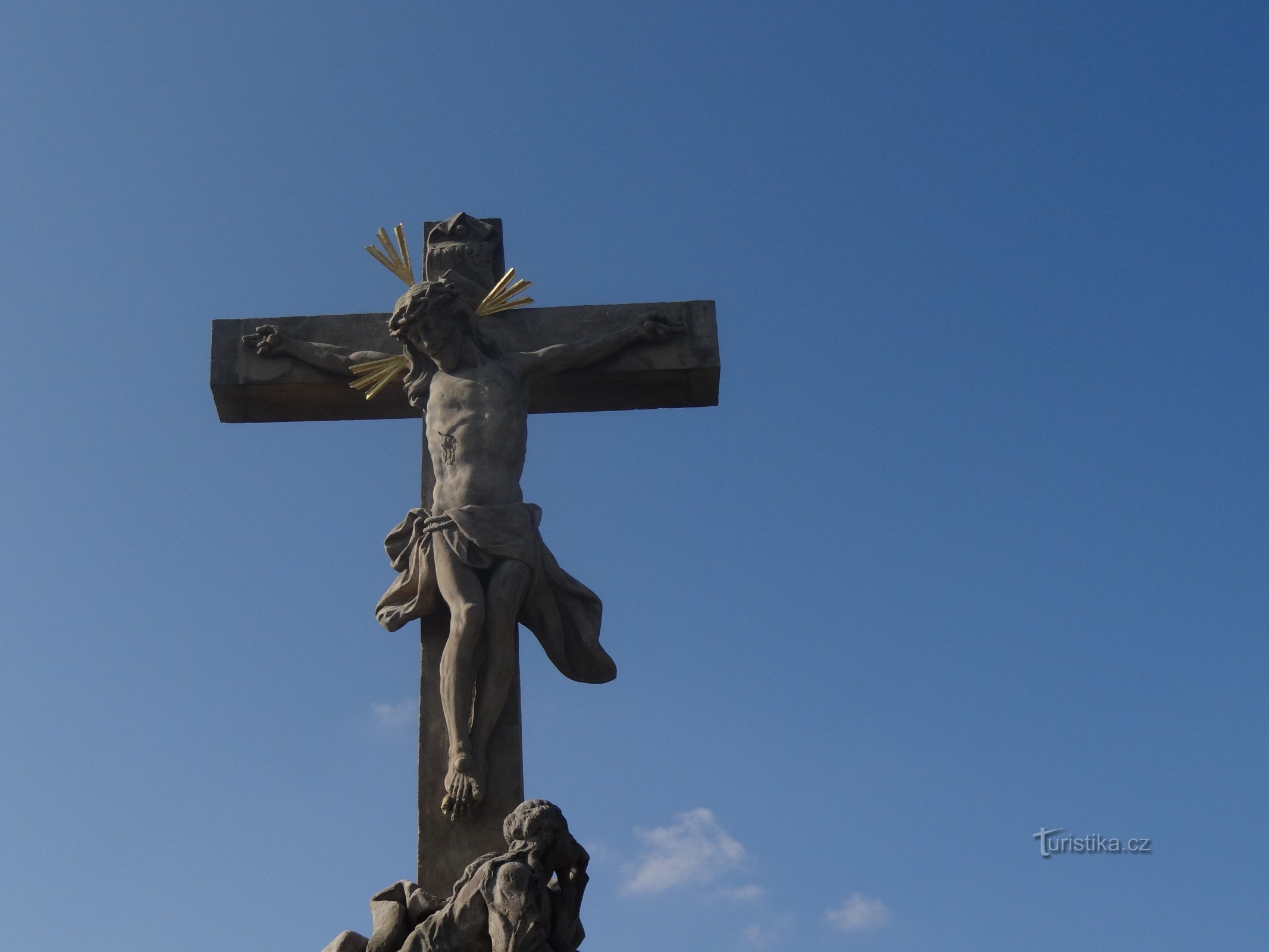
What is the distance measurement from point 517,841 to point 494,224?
3230 mm

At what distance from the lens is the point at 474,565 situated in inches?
265

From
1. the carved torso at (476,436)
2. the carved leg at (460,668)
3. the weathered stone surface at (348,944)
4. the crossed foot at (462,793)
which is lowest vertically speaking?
the weathered stone surface at (348,944)

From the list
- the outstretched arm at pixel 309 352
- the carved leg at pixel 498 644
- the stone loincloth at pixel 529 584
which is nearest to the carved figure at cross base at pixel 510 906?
the carved leg at pixel 498 644

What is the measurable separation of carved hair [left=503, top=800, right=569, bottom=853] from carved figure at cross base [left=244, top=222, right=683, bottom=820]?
63cm

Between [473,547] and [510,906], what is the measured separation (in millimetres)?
1623

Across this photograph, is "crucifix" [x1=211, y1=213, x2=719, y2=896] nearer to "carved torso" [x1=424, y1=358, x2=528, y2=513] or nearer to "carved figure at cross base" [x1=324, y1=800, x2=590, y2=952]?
"carved torso" [x1=424, y1=358, x2=528, y2=513]

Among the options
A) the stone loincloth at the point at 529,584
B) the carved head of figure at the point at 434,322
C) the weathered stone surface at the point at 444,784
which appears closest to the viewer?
the weathered stone surface at the point at 444,784

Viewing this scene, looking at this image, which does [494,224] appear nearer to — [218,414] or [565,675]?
[218,414]

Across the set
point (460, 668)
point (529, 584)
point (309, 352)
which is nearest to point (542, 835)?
point (460, 668)

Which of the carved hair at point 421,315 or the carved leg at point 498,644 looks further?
the carved hair at point 421,315

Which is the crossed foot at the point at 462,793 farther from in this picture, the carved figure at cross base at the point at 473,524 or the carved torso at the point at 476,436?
the carved torso at the point at 476,436

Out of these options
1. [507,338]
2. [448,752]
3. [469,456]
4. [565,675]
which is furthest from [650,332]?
[448,752]

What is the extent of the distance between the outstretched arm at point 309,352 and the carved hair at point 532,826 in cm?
252

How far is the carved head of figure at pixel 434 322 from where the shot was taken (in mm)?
7242
